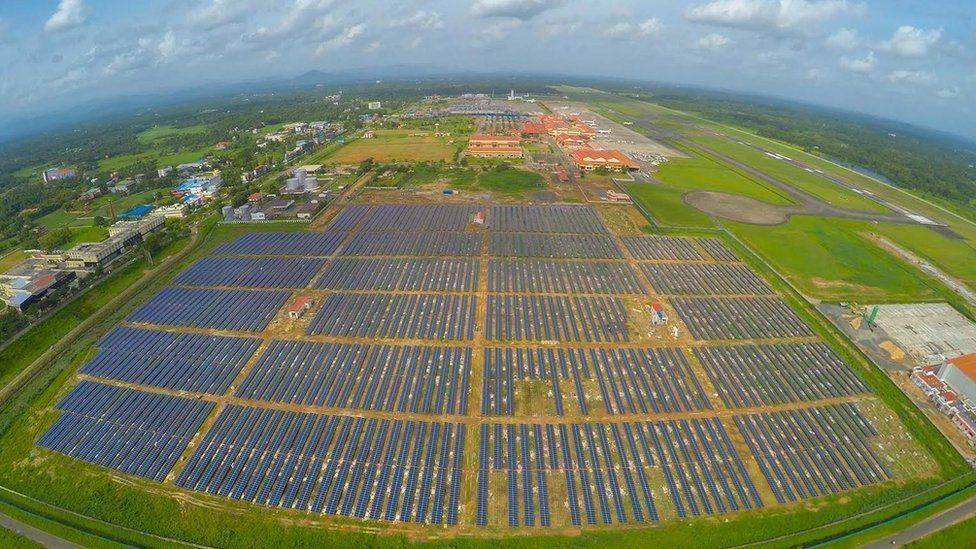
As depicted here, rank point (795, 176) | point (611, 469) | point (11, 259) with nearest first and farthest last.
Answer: point (611, 469)
point (11, 259)
point (795, 176)

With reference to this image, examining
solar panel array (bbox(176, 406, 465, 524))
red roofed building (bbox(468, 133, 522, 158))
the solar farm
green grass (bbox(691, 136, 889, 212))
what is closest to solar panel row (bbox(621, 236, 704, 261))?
the solar farm

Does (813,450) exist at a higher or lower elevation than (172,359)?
lower

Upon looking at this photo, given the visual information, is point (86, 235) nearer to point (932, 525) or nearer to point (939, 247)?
point (932, 525)

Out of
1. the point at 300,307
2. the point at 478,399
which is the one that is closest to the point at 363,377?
the point at 478,399

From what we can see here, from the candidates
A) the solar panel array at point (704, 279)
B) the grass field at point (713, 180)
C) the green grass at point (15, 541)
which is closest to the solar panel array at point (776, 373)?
the solar panel array at point (704, 279)

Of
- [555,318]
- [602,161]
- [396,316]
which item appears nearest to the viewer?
[396,316]
